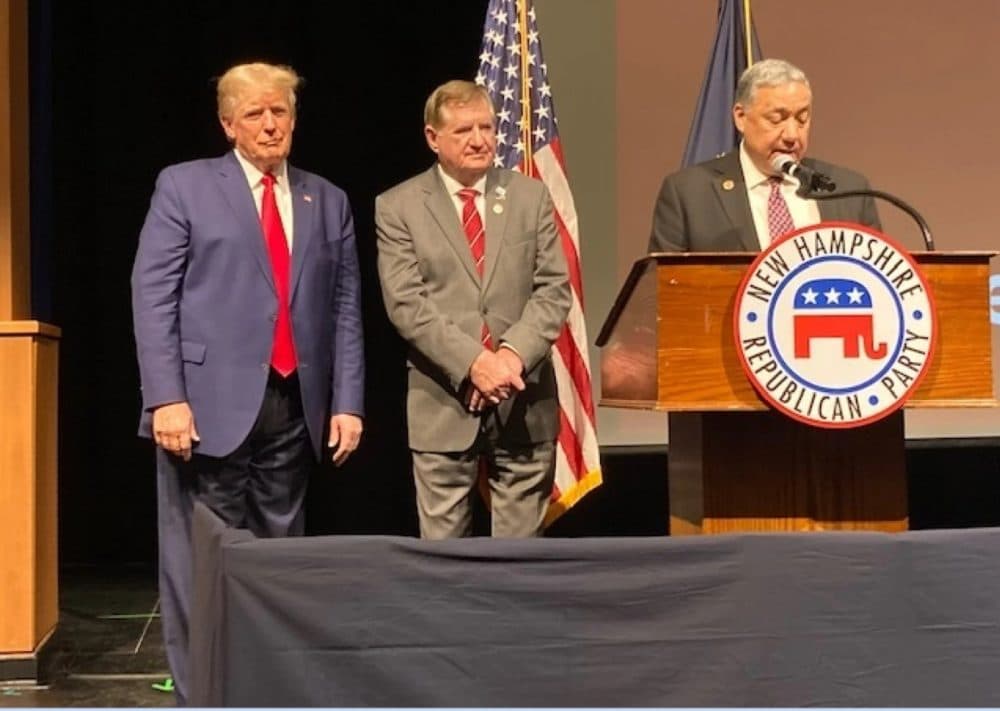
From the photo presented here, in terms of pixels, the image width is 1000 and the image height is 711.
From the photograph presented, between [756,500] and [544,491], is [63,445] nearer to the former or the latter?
[544,491]

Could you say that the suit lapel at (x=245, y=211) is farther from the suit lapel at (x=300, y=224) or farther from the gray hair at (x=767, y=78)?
the gray hair at (x=767, y=78)

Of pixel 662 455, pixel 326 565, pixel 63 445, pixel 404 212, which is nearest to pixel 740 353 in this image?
pixel 326 565

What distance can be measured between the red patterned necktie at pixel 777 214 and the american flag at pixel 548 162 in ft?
3.62

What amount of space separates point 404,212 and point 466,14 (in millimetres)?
2184

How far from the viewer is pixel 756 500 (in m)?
2.39

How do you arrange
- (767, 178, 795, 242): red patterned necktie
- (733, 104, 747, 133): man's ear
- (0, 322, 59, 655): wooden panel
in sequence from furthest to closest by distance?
(0, 322, 59, 655): wooden panel < (733, 104, 747, 133): man's ear < (767, 178, 795, 242): red patterned necktie

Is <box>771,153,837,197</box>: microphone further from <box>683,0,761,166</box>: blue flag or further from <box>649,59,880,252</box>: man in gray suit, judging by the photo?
<box>683,0,761,166</box>: blue flag

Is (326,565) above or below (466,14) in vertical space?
below

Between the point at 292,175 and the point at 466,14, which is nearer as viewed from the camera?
→ the point at 292,175

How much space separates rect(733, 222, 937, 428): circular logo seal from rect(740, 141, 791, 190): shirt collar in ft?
1.85

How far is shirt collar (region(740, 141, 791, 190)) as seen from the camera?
2740 millimetres

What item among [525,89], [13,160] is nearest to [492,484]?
[525,89]

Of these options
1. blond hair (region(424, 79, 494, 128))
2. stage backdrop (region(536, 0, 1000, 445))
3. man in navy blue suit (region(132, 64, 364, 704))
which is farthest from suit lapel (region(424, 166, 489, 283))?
stage backdrop (region(536, 0, 1000, 445))

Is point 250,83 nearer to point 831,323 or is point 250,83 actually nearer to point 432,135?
point 432,135
